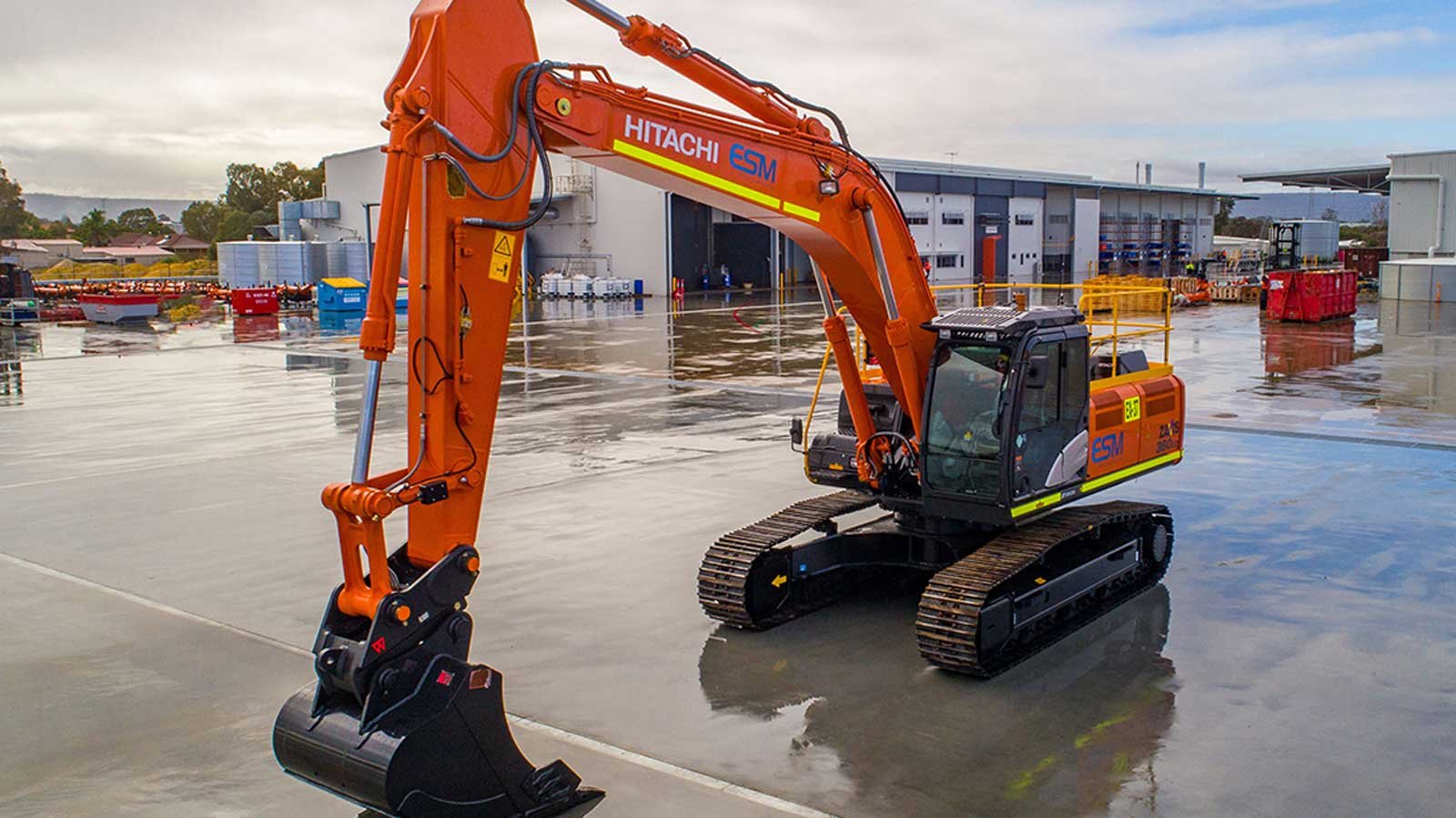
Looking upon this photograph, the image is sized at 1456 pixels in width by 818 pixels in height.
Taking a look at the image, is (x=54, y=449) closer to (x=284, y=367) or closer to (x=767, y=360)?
(x=284, y=367)

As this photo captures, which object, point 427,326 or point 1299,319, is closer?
point 427,326

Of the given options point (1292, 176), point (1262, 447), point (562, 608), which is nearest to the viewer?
point (562, 608)

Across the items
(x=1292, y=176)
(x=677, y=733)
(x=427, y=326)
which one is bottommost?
(x=677, y=733)

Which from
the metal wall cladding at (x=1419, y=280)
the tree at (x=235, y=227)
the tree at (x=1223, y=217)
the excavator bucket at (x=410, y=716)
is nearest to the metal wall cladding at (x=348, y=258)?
the metal wall cladding at (x=1419, y=280)

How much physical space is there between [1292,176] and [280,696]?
72.0 metres

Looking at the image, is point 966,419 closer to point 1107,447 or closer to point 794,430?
point 1107,447

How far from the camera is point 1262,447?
17.3 meters

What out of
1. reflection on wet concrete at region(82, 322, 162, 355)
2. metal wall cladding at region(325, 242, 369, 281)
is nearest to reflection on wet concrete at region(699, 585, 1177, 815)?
reflection on wet concrete at region(82, 322, 162, 355)

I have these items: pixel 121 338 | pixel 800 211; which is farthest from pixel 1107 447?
pixel 121 338

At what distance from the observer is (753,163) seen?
8.46 meters

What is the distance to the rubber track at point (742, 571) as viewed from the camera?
32.4 feet

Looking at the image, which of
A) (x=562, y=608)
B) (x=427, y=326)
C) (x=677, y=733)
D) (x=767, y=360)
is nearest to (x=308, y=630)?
(x=562, y=608)

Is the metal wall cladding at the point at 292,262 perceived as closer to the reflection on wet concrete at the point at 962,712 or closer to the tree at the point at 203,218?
the reflection on wet concrete at the point at 962,712

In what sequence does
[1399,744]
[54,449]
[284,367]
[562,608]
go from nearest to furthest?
1. [1399,744]
2. [562,608]
3. [54,449]
4. [284,367]
